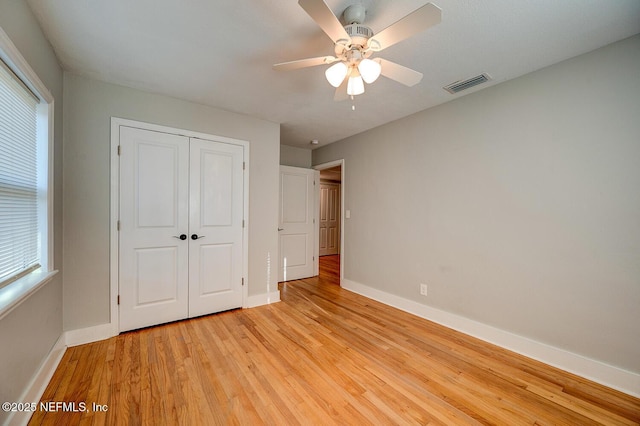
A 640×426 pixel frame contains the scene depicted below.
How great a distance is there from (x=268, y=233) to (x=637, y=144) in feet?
11.5

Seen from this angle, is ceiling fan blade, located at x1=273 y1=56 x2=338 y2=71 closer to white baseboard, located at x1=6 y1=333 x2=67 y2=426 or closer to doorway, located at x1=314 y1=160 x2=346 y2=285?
white baseboard, located at x1=6 y1=333 x2=67 y2=426

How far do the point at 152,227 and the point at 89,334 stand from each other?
1103mm

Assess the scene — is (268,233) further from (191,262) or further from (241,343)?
(241,343)

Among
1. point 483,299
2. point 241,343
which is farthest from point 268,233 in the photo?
point 483,299

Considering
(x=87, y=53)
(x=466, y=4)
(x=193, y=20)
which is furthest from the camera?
(x=87, y=53)

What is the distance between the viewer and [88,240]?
2348mm

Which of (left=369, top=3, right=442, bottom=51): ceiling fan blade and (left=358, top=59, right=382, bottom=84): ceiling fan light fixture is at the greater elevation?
(left=369, top=3, right=442, bottom=51): ceiling fan blade

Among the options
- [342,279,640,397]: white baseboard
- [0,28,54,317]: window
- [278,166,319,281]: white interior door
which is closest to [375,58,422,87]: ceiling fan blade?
[0,28,54,317]: window

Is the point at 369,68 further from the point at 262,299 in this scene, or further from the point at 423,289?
the point at 262,299

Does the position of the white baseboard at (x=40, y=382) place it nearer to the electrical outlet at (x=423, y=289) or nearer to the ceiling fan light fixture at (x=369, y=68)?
the ceiling fan light fixture at (x=369, y=68)

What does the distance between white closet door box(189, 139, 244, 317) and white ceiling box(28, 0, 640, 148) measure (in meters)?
0.72

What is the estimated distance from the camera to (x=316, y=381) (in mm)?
1844

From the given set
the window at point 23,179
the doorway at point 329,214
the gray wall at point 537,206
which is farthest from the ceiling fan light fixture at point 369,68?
the doorway at point 329,214

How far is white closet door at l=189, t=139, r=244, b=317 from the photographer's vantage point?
290 cm
